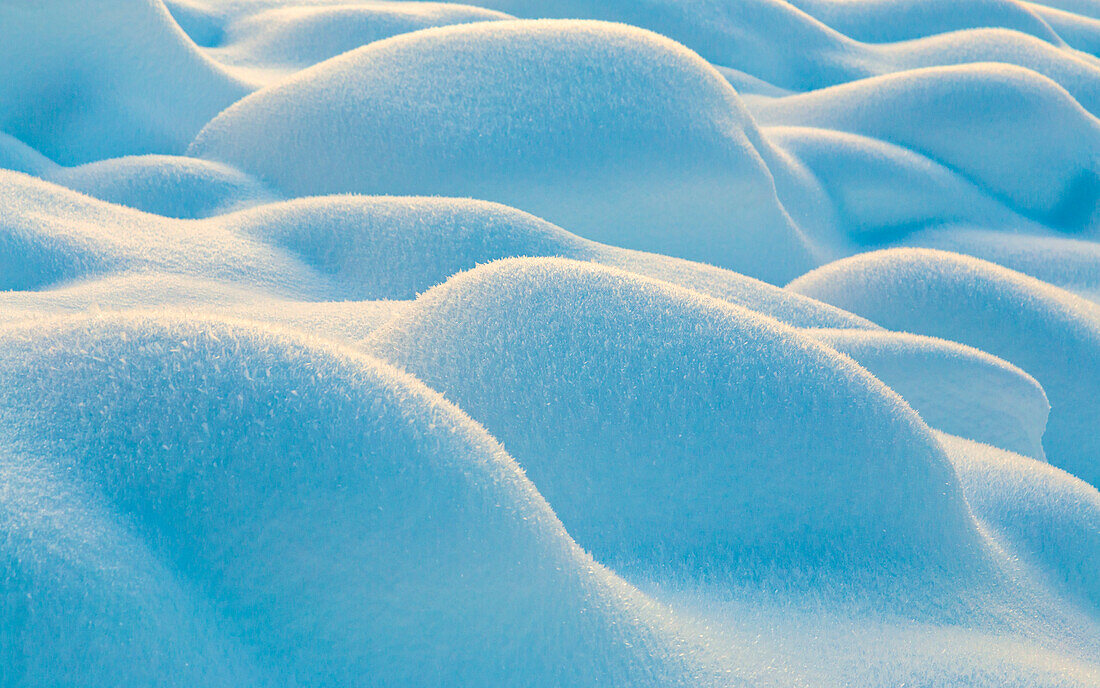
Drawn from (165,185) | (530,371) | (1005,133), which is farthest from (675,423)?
(1005,133)

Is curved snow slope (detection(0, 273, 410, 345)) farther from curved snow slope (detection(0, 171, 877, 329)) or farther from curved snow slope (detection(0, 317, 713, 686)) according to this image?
curved snow slope (detection(0, 317, 713, 686))

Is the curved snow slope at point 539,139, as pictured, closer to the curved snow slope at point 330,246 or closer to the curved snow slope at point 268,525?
the curved snow slope at point 330,246

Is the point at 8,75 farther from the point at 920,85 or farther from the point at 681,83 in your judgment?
the point at 920,85

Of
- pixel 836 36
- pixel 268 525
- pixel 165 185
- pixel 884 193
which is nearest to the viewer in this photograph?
pixel 268 525

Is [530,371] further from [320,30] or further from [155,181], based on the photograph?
[320,30]

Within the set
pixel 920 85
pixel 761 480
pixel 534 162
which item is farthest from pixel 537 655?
pixel 920 85

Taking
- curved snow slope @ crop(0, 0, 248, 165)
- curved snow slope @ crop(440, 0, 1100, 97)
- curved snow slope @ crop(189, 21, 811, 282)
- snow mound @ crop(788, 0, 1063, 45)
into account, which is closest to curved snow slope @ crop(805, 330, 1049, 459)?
curved snow slope @ crop(189, 21, 811, 282)
